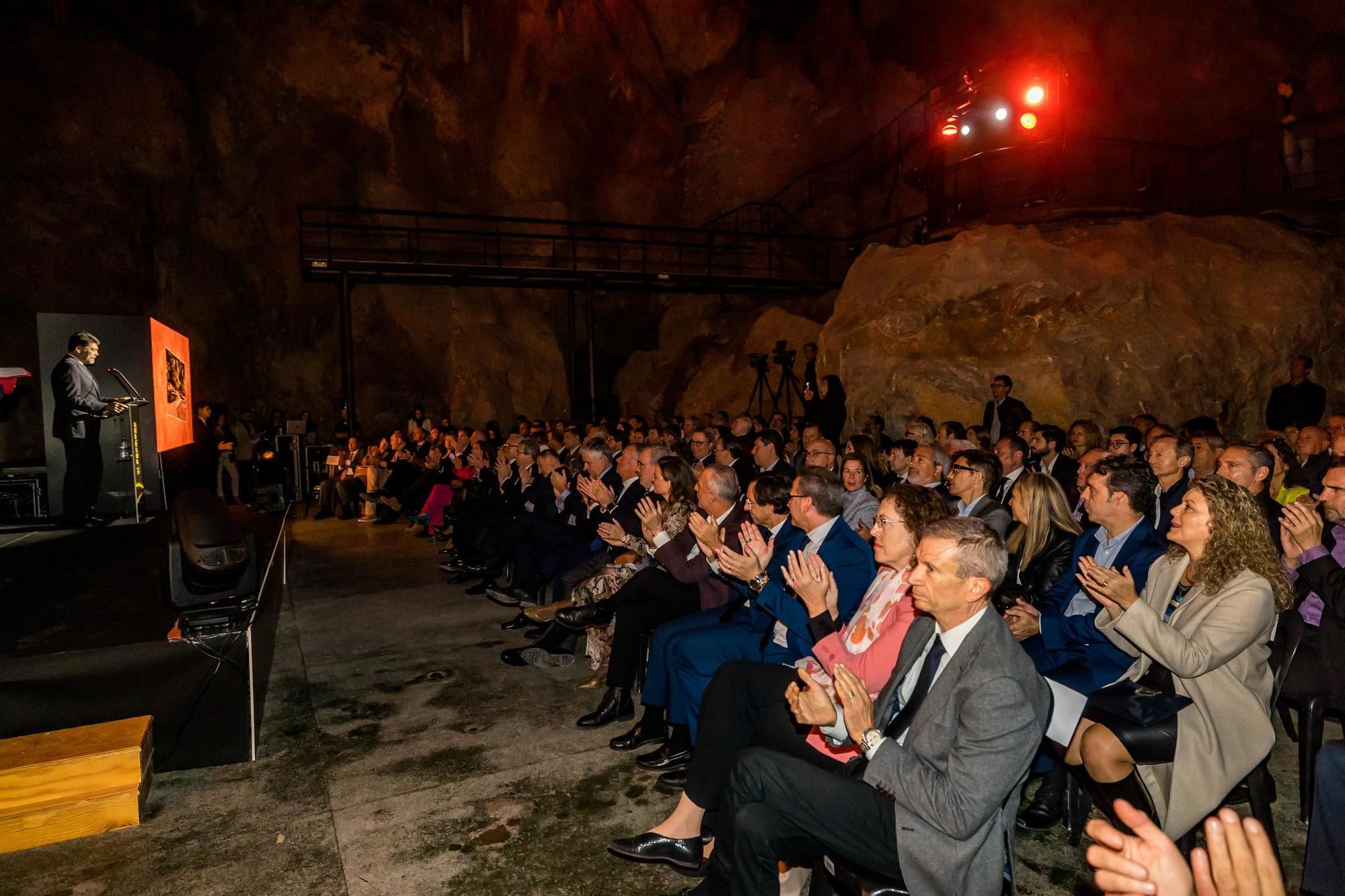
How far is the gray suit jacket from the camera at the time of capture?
72.2 inches

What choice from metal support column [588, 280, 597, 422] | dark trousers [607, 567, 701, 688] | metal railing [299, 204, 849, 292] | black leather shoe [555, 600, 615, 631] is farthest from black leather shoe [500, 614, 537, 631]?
metal support column [588, 280, 597, 422]

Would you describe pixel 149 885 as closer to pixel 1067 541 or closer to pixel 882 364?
pixel 1067 541

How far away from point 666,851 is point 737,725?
0.49 m

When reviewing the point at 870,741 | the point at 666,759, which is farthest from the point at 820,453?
the point at 870,741

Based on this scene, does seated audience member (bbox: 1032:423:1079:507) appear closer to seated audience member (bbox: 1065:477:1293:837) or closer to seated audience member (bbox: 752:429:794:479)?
seated audience member (bbox: 752:429:794:479)

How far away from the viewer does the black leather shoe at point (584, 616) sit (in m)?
4.43

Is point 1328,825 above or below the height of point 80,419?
below

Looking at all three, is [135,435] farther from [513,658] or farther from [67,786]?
[67,786]

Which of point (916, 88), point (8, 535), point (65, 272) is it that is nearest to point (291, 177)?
point (65, 272)

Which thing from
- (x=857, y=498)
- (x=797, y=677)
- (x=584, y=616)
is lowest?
(x=584, y=616)

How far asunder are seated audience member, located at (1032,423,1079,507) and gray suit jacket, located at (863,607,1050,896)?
4.51 m

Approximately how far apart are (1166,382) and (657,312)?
1237 cm

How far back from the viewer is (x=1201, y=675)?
239 cm

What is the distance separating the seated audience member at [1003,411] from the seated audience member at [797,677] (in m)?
5.70
